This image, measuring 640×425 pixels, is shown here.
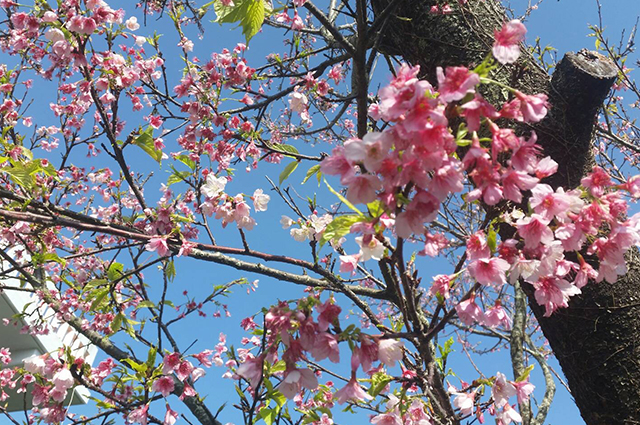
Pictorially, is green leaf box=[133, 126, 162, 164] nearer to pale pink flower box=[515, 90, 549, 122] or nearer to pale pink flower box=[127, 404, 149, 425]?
pale pink flower box=[127, 404, 149, 425]

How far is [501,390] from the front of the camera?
1.20 metres

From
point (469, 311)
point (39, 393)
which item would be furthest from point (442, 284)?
point (39, 393)

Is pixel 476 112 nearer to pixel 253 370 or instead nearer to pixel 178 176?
pixel 253 370

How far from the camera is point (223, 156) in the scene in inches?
101

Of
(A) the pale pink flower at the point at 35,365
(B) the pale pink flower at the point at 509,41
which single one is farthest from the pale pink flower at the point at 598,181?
(A) the pale pink flower at the point at 35,365

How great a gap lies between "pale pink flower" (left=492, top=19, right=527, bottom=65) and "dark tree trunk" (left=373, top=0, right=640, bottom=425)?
66 cm

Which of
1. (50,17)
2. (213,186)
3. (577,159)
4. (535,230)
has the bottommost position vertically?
(535,230)

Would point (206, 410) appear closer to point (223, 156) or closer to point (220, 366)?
point (220, 366)

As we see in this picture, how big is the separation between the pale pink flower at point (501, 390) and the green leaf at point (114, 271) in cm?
150

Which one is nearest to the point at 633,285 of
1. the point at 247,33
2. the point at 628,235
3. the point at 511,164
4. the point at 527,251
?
the point at 628,235

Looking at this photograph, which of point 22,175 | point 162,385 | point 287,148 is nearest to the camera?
point 22,175

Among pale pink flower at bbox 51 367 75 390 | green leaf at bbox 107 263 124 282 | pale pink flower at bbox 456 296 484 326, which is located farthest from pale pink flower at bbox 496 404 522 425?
pale pink flower at bbox 51 367 75 390

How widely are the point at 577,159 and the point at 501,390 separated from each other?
97cm

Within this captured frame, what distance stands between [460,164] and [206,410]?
7.18ft
